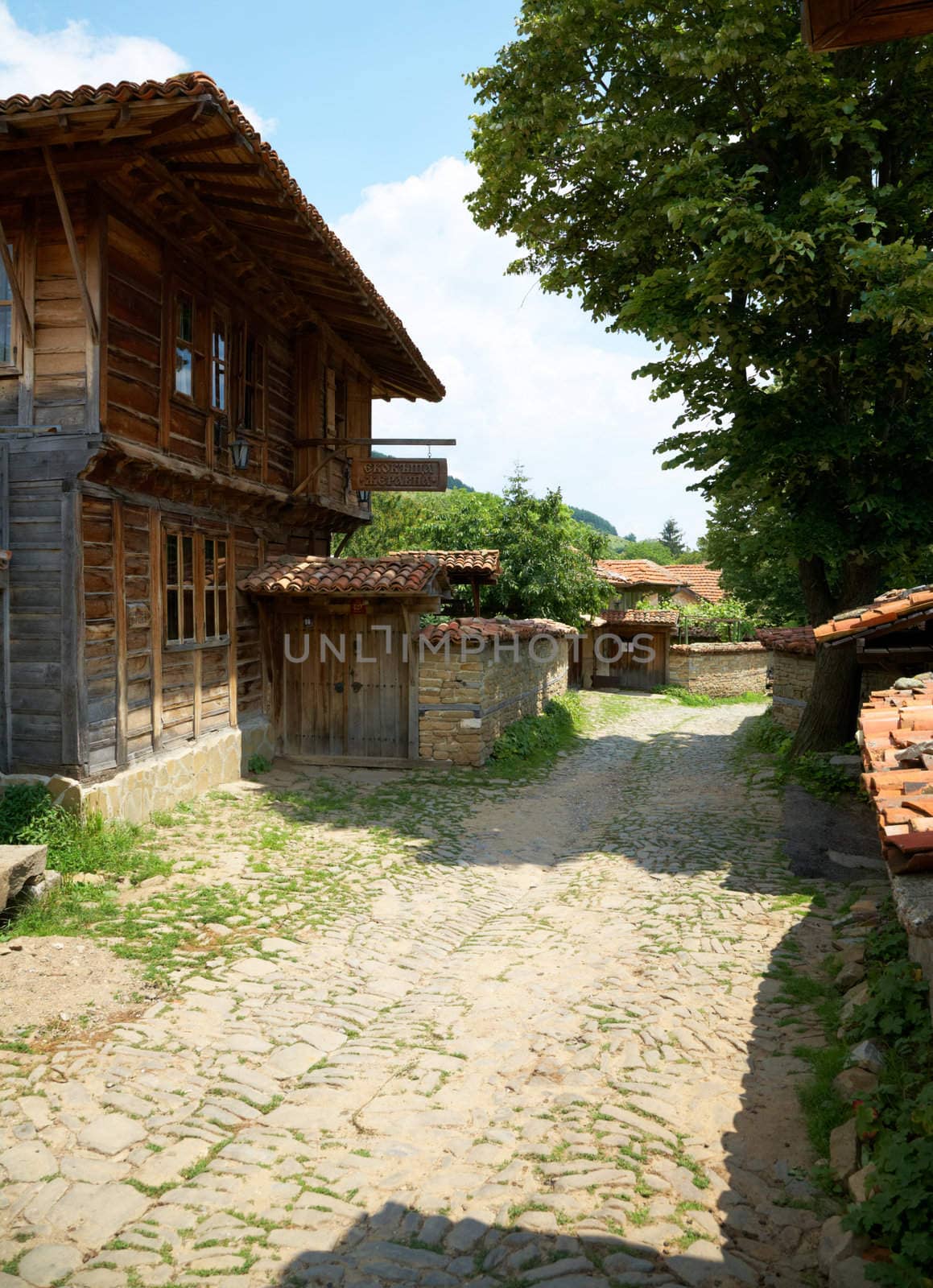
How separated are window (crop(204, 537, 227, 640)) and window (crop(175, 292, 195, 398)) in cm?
202

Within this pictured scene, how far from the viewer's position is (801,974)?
5.69 metres

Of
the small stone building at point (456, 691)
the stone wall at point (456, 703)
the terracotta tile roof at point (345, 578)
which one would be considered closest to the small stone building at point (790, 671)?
the small stone building at point (456, 691)

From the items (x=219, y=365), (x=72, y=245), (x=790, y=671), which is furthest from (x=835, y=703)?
(x=72, y=245)

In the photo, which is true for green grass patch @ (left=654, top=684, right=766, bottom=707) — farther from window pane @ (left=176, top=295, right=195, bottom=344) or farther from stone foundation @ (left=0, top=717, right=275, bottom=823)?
window pane @ (left=176, top=295, right=195, bottom=344)

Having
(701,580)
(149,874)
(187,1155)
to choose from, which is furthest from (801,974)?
(701,580)

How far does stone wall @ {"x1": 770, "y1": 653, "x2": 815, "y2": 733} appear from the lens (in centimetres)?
1533

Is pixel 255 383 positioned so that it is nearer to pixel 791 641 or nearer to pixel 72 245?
pixel 72 245

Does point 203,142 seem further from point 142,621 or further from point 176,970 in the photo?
point 176,970

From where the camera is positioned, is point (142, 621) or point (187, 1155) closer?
point (187, 1155)

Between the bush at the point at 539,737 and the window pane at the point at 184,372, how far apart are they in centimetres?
743

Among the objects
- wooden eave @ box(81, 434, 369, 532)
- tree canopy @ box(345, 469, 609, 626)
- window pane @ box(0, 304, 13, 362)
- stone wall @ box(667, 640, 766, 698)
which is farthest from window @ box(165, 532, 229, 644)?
stone wall @ box(667, 640, 766, 698)

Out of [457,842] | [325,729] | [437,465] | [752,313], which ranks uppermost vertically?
[752,313]

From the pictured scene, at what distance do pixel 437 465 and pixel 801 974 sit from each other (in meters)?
9.06

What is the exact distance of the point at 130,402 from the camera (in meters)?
8.66
